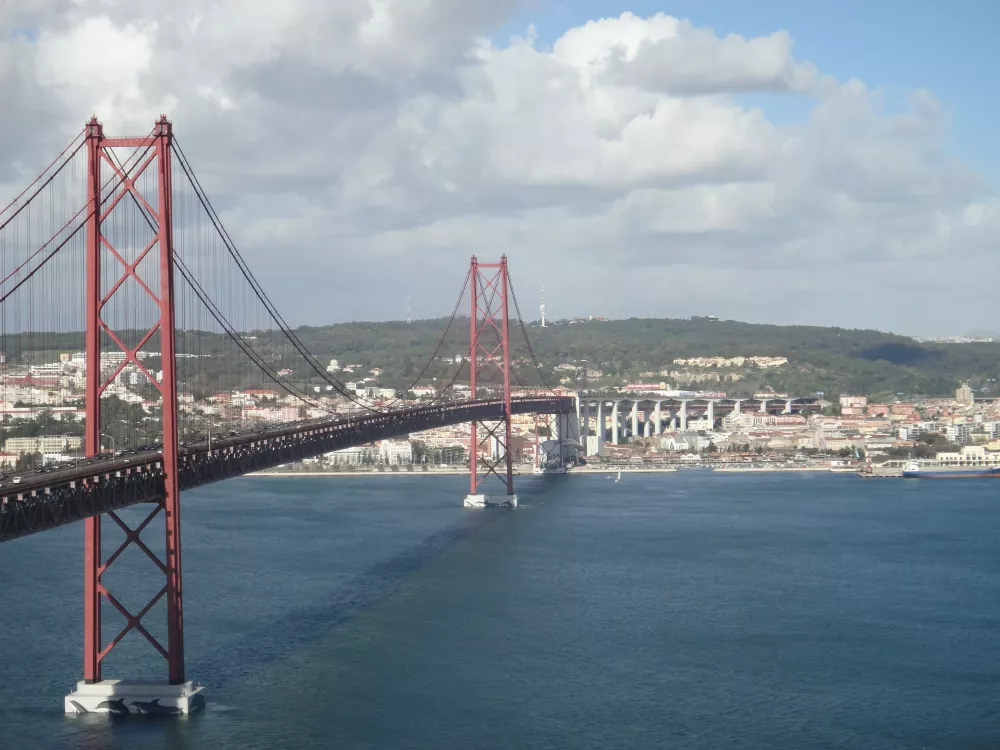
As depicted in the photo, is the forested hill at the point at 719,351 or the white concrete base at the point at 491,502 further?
the forested hill at the point at 719,351

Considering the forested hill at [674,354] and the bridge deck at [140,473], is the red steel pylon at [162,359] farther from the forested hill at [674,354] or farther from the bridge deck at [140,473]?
the forested hill at [674,354]

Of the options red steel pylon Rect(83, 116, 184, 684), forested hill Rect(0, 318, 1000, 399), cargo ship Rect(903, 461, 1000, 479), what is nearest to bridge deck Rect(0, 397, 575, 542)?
red steel pylon Rect(83, 116, 184, 684)

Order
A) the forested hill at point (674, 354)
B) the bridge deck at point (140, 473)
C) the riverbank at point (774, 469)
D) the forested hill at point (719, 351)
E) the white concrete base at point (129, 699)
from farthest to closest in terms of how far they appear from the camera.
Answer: the forested hill at point (719, 351) < the forested hill at point (674, 354) < the riverbank at point (774, 469) < the white concrete base at point (129, 699) < the bridge deck at point (140, 473)

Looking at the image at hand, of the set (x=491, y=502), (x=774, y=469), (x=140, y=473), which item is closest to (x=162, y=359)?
(x=140, y=473)

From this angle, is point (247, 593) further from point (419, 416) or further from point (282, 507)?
point (282, 507)

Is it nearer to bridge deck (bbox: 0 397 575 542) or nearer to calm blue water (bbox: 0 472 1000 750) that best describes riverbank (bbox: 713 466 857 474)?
calm blue water (bbox: 0 472 1000 750)

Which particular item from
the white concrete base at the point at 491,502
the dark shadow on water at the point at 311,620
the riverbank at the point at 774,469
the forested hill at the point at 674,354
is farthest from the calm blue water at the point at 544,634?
the forested hill at the point at 674,354
